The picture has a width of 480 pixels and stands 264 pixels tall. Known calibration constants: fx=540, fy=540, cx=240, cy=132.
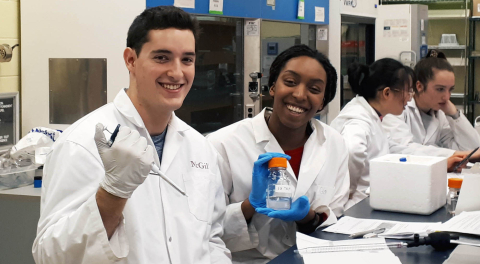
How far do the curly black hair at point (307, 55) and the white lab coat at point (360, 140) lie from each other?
0.47 metres

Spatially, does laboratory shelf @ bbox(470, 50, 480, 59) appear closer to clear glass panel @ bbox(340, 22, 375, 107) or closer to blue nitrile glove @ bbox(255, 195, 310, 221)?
clear glass panel @ bbox(340, 22, 375, 107)

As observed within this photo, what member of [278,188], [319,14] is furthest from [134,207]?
[319,14]

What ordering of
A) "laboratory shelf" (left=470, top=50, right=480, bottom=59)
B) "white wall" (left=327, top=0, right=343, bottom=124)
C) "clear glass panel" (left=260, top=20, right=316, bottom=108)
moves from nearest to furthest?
"clear glass panel" (left=260, top=20, right=316, bottom=108) < "white wall" (left=327, top=0, right=343, bottom=124) < "laboratory shelf" (left=470, top=50, right=480, bottom=59)

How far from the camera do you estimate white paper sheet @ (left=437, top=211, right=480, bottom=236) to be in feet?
5.32

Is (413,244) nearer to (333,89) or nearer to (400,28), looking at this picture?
(333,89)

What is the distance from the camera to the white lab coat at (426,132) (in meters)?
3.33

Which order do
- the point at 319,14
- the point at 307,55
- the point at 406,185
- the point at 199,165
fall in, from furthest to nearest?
the point at 319,14
the point at 307,55
the point at 406,185
the point at 199,165

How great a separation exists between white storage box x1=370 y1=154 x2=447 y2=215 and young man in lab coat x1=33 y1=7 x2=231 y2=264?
64 centimetres

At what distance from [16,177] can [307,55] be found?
142 centimetres

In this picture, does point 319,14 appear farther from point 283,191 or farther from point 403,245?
point 403,245

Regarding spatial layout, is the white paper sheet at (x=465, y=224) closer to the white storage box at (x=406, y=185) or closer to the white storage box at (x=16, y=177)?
the white storage box at (x=406, y=185)

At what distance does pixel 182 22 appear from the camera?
1.67 m

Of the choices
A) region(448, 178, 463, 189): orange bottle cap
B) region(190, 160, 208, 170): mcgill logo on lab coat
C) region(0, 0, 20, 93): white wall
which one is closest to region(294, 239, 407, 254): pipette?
region(190, 160, 208, 170): mcgill logo on lab coat

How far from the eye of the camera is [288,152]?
7.21 ft
